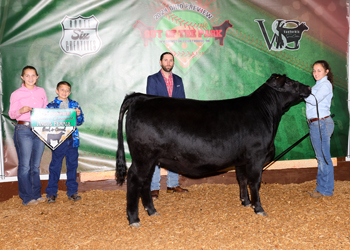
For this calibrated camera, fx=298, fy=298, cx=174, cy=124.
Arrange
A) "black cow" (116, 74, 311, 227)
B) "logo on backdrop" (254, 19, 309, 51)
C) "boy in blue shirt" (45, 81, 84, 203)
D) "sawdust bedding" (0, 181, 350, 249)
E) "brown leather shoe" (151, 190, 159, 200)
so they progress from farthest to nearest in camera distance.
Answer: "logo on backdrop" (254, 19, 309, 51) < "brown leather shoe" (151, 190, 159, 200) < "boy in blue shirt" (45, 81, 84, 203) < "black cow" (116, 74, 311, 227) < "sawdust bedding" (0, 181, 350, 249)

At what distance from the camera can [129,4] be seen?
4.98 meters

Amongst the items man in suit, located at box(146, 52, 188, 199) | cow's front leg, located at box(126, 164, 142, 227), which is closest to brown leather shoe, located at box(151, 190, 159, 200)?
man in suit, located at box(146, 52, 188, 199)

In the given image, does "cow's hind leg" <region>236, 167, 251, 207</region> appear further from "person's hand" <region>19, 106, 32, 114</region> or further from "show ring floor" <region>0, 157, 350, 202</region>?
"person's hand" <region>19, 106, 32, 114</region>

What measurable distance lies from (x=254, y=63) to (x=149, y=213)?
3230 mm

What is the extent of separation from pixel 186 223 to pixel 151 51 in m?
2.95

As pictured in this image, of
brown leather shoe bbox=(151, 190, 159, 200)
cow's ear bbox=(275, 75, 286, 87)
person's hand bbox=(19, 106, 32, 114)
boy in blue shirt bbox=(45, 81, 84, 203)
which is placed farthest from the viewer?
brown leather shoe bbox=(151, 190, 159, 200)

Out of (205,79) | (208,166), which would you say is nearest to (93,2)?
(205,79)

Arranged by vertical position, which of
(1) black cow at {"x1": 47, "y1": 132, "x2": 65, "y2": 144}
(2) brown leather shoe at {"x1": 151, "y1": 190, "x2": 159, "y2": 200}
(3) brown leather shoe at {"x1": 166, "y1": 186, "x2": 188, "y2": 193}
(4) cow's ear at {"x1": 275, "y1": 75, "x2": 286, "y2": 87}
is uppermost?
(4) cow's ear at {"x1": 275, "y1": 75, "x2": 286, "y2": 87}

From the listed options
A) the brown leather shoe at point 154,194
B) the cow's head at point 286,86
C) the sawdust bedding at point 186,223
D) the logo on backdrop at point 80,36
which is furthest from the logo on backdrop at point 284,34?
the brown leather shoe at point 154,194

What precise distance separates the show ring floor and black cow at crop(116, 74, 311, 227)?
1.46m

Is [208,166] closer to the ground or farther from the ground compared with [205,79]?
closer to the ground

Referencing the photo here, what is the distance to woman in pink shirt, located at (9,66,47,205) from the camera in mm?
4289

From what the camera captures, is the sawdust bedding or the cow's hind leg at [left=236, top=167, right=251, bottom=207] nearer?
the sawdust bedding

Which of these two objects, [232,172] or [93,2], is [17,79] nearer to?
[93,2]
